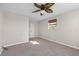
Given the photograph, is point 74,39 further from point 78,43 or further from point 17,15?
point 17,15

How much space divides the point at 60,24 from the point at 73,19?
3.75 ft

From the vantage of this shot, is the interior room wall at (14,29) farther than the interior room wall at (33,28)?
No

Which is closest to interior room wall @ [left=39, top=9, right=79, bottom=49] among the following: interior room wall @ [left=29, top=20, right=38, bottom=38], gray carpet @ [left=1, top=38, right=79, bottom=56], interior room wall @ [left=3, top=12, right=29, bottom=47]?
gray carpet @ [left=1, top=38, right=79, bottom=56]

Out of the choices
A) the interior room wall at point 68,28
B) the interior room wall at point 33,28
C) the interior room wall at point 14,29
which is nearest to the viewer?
the interior room wall at point 68,28

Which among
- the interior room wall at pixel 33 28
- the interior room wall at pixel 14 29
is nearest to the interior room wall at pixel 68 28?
the interior room wall at pixel 14 29

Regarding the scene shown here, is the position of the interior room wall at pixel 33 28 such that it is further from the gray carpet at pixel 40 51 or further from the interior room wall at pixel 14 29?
the gray carpet at pixel 40 51

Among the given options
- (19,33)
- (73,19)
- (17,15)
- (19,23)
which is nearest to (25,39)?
(19,33)

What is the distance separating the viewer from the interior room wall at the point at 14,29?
4258mm

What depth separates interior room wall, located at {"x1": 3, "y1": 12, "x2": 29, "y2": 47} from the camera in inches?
168

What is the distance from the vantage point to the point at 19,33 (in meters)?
5.15

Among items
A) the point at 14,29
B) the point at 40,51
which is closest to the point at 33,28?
the point at 14,29

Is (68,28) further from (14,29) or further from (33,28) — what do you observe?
(33,28)

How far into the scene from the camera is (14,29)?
188 inches

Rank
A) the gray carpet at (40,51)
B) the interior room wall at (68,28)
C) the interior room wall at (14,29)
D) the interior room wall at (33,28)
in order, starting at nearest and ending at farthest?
the gray carpet at (40,51), the interior room wall at (68,28), the interior room wall at (14,29), the interior room wall at (33,28)
